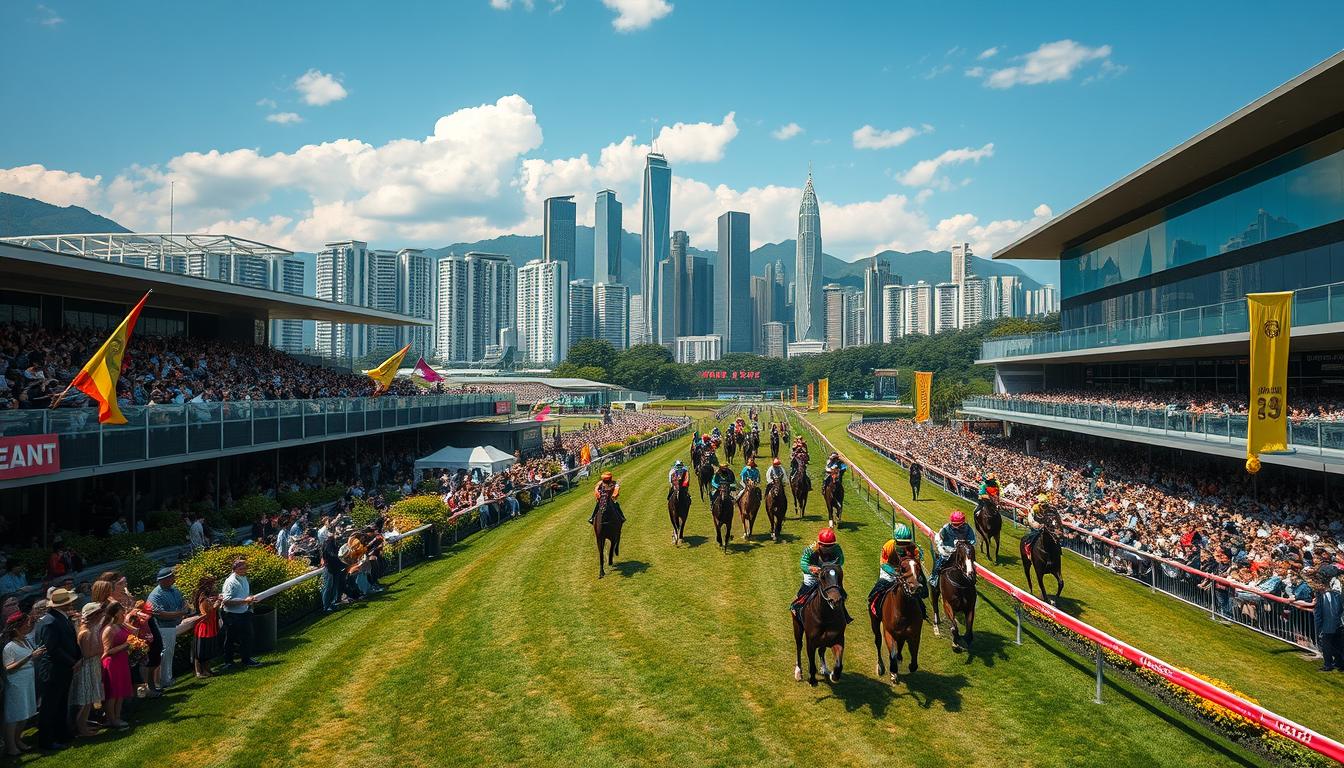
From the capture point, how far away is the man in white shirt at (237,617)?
9.09 m

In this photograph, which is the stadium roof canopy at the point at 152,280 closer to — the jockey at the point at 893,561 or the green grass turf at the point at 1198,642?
the jockey at the point at 893,561

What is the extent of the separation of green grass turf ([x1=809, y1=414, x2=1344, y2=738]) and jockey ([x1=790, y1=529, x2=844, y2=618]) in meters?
5.22

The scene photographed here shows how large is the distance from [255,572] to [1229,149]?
86.7 feet

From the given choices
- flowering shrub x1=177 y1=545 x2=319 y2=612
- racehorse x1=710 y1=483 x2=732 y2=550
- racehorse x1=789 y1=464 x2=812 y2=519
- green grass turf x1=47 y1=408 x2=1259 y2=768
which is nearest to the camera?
green grass turf x1=47 y1=408 x2=1259 y2=768

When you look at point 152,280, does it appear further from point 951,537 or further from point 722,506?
point 951,537

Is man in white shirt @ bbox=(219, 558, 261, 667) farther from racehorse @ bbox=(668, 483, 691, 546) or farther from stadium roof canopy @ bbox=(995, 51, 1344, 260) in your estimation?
stadium roof canopy @ bbox=(995, 51, 1344, 260)

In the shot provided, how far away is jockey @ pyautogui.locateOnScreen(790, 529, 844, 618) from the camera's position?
310 inches

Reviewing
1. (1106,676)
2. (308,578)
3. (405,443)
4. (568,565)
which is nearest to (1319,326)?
(1106,676)

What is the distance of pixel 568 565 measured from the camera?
45.3 ft

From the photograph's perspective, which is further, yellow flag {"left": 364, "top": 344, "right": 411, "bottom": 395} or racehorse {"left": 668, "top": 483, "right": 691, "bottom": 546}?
yellow flag {"left": 364, "top": 344, "right": 411, "bottom": 395}

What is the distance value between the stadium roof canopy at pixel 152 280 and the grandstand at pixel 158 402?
0.07 m

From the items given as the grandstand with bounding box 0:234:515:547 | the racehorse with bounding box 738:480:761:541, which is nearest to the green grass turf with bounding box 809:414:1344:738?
the racehorse with bounding box 738:480:761:541

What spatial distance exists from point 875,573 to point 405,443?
25.0 metres

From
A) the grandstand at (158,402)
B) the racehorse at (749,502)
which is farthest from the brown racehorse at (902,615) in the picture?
the grandstand at (158,402)
